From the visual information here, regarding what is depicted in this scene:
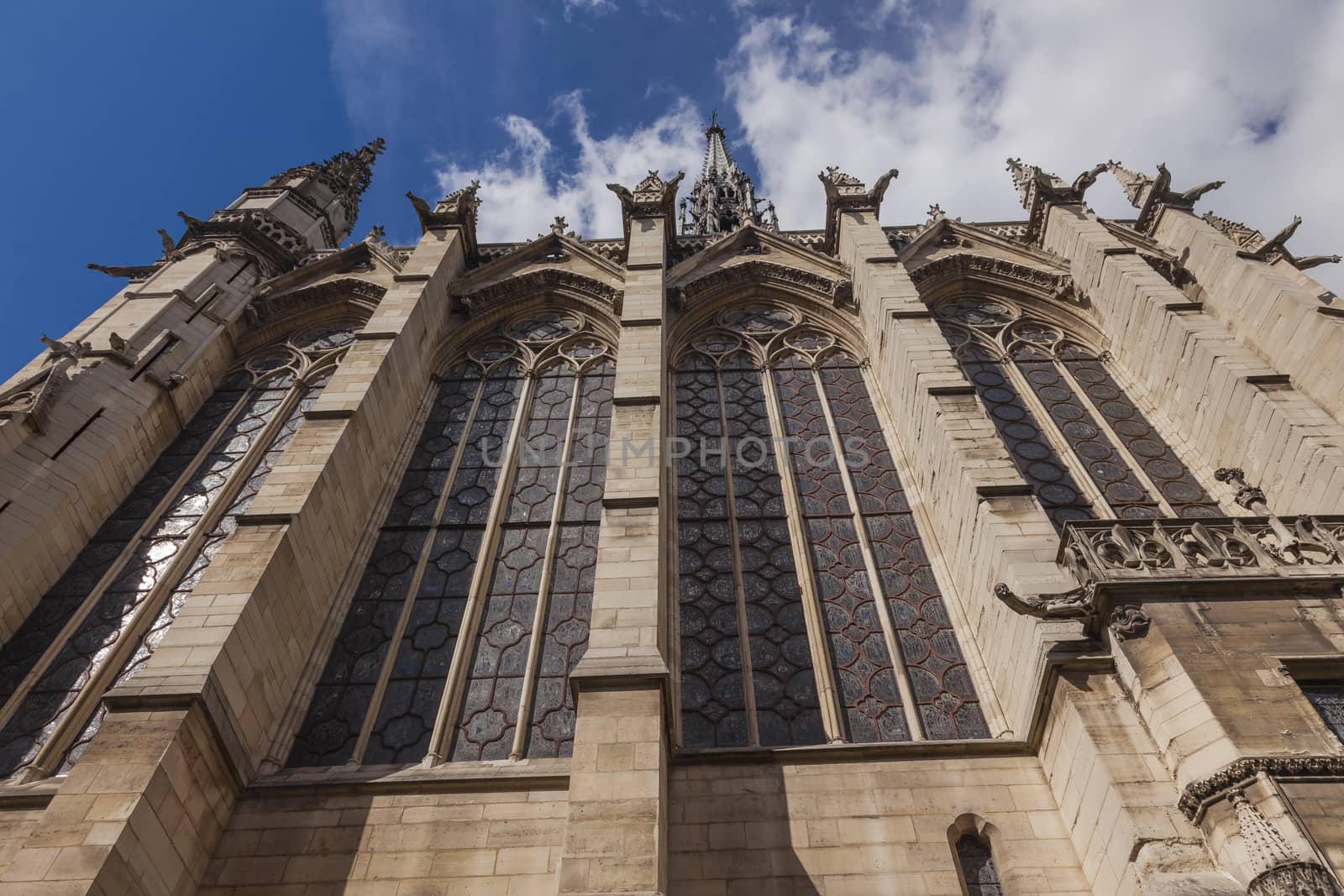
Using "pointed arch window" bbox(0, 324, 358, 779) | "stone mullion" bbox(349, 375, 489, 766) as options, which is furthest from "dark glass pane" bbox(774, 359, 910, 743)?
"pointed arch window" bbox(0, 324, 358, 779)

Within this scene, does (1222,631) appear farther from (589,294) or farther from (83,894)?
(589,294)

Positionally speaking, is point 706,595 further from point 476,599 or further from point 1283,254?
point 1283,254

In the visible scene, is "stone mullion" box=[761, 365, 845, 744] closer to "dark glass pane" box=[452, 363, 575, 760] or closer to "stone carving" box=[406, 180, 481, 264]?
"dark glass pane" box=[452, 363, 575, 760]

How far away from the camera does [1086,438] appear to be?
11.7 m

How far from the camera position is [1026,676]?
7.32 meters

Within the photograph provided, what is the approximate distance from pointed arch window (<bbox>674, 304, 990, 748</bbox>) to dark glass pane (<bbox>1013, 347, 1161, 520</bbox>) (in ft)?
7.46

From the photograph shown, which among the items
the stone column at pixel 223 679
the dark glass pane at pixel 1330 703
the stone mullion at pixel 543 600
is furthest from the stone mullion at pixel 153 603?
the dark glass pane at pixel 1330 703

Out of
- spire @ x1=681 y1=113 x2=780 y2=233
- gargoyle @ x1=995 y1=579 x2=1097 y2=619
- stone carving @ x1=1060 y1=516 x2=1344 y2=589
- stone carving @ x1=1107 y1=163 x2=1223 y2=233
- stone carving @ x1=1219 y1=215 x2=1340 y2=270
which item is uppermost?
spire @ x1=681 y1=113 x2=780 y2=233

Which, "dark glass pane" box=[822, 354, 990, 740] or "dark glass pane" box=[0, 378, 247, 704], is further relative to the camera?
"dark glass pane" box=[0, 378, 247, 704]

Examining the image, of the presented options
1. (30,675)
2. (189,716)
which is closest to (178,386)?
(30,675)

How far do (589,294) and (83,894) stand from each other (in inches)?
442

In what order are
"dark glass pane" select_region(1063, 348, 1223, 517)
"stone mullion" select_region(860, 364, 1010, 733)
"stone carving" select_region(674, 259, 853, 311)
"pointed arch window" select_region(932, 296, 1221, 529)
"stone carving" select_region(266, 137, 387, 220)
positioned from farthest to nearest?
"stone carving" select_region(266, 137, 387, 220), "stone carving" select_region(674, 259, 853, 311), "pointed arch window" select_region(932, 296, 1221, 529), "dark glass pane" select_region(1063, 348, 1223, 517), "stone mullion" select_region(860, 364, 1010, 733)

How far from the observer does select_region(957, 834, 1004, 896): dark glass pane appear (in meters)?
6.50

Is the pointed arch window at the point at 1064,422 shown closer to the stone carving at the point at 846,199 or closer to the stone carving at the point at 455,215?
the stone carving at the point at 846,199
